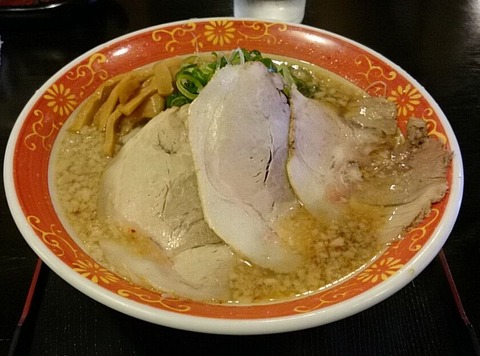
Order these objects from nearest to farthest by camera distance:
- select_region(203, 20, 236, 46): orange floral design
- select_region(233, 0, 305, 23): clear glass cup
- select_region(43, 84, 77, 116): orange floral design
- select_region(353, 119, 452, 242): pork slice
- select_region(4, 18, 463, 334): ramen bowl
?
select_region(4, 18, 463, 334): ramen bowl < select_region(353, 119, 452, 242): pork slice < select_region(43, 84, 77, 116): orange floral design < select_region(203, 20, 236, 46): orange floral design < select_region(233, 0, 305, 23): clear glass cup

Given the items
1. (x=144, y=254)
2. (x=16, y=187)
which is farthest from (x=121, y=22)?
(x=144, y=254)

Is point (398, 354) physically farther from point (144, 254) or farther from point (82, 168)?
point (82, 168)

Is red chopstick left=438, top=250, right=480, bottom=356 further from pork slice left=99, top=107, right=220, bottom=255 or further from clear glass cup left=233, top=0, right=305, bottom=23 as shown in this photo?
clear glass cup left=233, top=0, right=305, bottom=23

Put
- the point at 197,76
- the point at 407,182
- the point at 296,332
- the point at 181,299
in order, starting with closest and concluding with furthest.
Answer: the point at 181,299
the point at 296,332
the point at 407,182
the point at 197,76

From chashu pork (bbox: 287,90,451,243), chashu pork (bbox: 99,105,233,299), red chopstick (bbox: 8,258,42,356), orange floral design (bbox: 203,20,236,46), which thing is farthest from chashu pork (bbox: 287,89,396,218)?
red chopstick (bbox: 8,258,42,356)

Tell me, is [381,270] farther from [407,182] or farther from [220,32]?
[220,32]

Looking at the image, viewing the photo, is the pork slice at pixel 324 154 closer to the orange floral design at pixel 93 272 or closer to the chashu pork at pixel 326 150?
the chashu pork at pixel 326 150

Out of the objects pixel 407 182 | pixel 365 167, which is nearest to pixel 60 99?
pixel 365 167
